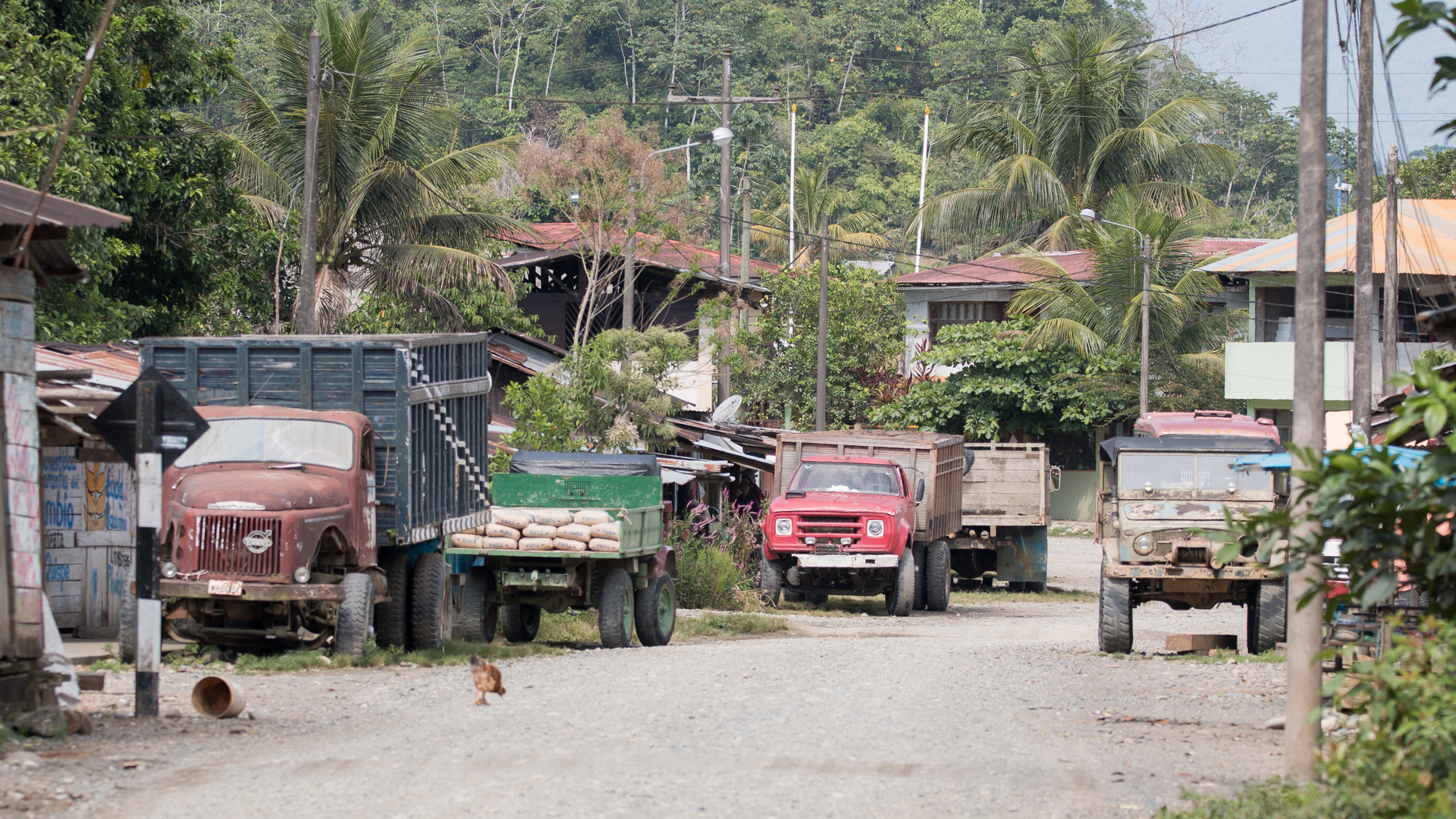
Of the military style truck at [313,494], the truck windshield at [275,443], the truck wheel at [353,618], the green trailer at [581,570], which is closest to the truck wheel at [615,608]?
the green trailer at [581,570]

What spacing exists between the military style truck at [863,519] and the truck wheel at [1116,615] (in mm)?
5406

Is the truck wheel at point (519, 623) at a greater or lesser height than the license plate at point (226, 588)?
lesser

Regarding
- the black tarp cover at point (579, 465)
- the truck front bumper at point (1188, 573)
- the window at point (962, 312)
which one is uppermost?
the window at point (962, 312)

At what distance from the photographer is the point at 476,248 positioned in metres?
27.7

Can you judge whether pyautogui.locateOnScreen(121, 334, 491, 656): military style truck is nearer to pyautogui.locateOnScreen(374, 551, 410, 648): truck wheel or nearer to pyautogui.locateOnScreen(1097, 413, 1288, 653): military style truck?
pyautogui.locateOnScreen(374, 551, 410, 648): truck wheel

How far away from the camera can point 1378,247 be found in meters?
32.8

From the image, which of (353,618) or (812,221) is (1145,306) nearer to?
(812,221)

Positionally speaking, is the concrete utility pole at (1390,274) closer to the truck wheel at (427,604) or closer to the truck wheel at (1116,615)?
the truck wheel at (1116,615)

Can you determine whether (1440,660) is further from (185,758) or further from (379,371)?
(379,371)

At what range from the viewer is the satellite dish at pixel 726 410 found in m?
32.3

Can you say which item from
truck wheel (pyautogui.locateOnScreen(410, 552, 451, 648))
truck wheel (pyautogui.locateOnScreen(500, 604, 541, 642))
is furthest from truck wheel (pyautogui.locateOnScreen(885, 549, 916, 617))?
truck wheel (pyautogui.locateOnScreen(410, 552, 451, 648))

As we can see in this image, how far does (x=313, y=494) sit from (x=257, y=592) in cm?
101

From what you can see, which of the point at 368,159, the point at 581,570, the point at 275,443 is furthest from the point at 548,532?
the point at 368,159

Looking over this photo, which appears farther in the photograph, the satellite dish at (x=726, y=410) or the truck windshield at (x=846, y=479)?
the satellite dish at (x=726, y=410)
